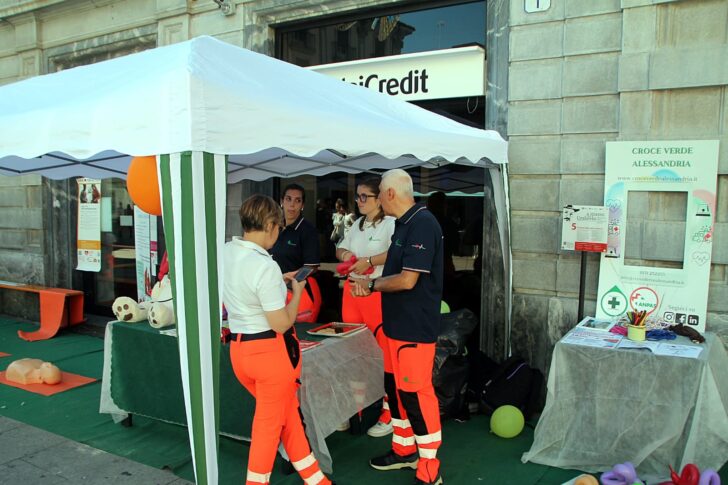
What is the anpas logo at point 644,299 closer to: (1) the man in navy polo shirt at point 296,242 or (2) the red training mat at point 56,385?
(1) the man in navy polo shirt at point 296,242

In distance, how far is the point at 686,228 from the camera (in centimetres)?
442

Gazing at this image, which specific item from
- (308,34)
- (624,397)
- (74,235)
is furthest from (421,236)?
(74,235)

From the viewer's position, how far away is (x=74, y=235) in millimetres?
8562

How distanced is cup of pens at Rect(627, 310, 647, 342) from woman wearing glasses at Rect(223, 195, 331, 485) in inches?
86.0

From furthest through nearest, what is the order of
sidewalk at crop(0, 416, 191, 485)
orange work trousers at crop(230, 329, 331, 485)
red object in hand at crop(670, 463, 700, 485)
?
1. sidewalk at crop(0, 416, 191, 485)
2. red object in hand at crop(670, 463, 700, 485)
3. orange work trousers at crop(230, 329, 331, 485)

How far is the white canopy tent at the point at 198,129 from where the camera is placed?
240 cm

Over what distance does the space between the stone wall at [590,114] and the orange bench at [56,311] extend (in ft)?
19.0

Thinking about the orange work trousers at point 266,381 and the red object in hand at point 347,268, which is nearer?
the orange work trousers at point 266,381

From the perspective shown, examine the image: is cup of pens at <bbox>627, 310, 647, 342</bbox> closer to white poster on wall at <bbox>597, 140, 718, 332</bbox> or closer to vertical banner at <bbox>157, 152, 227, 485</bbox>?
white poster on wall at <bbox>597, 140, 718, 332</bbox>

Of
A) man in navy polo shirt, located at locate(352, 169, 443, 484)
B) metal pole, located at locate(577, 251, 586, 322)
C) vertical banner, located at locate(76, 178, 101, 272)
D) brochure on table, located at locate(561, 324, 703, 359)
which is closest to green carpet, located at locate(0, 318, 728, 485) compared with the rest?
man in navy polo shirt, located at locate(352, 169, 443, 484)

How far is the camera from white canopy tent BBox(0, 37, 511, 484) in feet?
7.89

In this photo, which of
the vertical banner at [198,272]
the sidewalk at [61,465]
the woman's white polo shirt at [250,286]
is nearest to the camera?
the vertical banner at [198,272]

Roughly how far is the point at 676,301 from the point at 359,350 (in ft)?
7.99

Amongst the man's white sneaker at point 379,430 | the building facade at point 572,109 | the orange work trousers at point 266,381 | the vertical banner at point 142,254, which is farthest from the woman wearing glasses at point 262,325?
the vertical banner at point 142,254
